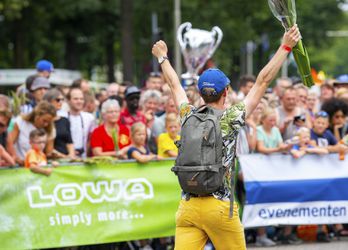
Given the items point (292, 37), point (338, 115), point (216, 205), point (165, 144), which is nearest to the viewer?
point (216, 205)

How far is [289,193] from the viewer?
473 inches

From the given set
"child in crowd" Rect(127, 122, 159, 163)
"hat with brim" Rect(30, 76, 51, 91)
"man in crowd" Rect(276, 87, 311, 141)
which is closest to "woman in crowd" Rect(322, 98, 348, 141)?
"man in crowd" Rect(276, 87, 311, 141)

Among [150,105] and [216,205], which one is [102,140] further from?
[216,205]

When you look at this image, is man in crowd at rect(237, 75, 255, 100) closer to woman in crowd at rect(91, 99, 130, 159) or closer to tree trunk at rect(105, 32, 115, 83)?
woman in crowd at rect(91, 99, 130, 159)

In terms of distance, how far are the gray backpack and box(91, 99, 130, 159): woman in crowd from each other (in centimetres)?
479

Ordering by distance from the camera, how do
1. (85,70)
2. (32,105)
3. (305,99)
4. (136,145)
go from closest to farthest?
(136,145)
(32,105)
(305,99)
(85,70)

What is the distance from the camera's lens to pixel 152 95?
13547 millimetres

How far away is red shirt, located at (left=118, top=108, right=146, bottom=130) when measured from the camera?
12.4 m

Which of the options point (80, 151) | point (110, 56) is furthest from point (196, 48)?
point (110, 56)

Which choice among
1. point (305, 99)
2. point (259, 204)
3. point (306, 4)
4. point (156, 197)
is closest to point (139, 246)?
point (156, 197)

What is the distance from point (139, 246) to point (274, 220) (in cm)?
174

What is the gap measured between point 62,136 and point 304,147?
3.09 m

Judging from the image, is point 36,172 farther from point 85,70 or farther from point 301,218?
point 85,70

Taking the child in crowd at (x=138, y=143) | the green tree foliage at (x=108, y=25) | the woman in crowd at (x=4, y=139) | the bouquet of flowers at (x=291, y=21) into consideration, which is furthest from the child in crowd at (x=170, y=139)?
the green tree foliage at (x=108, y=25)
